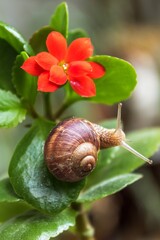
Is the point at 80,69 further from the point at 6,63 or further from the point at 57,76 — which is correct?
the point at 6,63

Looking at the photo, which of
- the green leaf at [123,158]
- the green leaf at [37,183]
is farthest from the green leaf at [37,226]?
the green leaf at [123,158]

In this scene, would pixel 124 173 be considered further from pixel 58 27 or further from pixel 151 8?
pixel 151 8

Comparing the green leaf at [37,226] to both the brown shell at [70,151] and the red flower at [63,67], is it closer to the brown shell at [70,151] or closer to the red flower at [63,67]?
the brown shell at [70,151]

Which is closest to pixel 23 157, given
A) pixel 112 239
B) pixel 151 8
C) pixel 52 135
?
pixel 52 135

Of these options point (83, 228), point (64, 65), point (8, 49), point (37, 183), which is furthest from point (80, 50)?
point (83, 228)

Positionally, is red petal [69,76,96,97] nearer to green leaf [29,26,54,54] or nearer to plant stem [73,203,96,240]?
green leaf [29,26,54,54]
